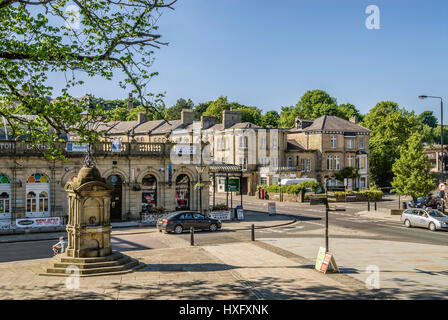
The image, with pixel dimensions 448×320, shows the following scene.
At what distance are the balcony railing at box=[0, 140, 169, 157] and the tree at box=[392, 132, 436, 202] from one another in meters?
20.9

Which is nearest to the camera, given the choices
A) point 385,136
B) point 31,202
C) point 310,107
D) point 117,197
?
point 31,202

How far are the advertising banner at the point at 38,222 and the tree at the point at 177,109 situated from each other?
82.8 m

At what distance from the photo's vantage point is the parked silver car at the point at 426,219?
94.0ft

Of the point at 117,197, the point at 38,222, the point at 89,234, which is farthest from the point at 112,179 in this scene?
the point at 89,234

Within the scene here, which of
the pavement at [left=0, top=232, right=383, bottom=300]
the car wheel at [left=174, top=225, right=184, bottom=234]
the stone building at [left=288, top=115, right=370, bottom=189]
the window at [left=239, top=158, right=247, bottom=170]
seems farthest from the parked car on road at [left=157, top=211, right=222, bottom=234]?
the stone building at [left=288, top=115, right=370, bottom=189]

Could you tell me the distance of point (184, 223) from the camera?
27141 millimetres

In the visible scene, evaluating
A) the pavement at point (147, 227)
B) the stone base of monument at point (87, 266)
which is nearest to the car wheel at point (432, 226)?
the pavement at point (147, 227)

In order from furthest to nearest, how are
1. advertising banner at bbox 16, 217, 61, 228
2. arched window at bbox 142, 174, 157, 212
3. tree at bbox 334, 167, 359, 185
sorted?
tree at bbox 334, 167, 359, 185, arched window at bbox 142, 174, 157, 212, advertising banner at bbox 16, 217, 61, 228

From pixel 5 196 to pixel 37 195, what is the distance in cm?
197

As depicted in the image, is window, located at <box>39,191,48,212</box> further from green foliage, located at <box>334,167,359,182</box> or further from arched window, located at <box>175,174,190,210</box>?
green foliage, located at <box>334,167,359,182</box>

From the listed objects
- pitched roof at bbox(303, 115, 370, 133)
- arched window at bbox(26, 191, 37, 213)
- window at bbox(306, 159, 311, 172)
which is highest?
pitched roof at bbox(303, 115, 370, 133)

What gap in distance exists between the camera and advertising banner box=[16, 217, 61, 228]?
90.3 ft

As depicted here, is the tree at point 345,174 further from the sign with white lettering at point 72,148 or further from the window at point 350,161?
the sign with white lettering at point 72,148

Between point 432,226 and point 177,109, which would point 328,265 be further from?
point 177,109
